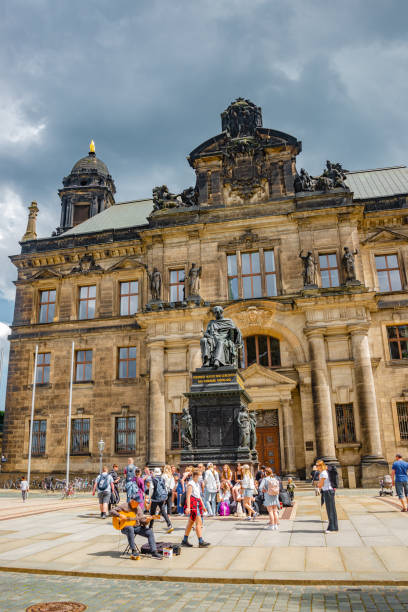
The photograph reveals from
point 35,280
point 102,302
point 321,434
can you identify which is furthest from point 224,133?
point 321,434

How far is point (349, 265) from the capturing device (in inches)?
1109

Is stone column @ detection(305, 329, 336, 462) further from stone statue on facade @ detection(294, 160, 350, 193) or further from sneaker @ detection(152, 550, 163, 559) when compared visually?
sneaker @ detection(152, 550, 163, 559)

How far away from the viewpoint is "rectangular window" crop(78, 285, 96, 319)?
34.2 metres

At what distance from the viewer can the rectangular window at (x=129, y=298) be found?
33281mm

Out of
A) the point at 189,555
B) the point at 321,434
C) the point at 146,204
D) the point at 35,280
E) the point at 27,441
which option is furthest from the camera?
the point at 146,204

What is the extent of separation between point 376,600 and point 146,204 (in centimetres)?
3822

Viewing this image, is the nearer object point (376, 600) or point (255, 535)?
point (376, 600)

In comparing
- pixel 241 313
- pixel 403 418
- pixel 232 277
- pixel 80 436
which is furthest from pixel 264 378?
pixel 80 436

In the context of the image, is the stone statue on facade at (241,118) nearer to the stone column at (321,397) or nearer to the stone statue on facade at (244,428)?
the stone column at (321,397)

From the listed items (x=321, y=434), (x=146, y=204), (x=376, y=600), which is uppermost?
(x=146, y=204)

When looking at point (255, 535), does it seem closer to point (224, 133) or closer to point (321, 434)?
point (321, 434)

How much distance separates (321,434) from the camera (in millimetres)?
25781

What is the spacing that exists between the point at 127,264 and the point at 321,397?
51.6 feet

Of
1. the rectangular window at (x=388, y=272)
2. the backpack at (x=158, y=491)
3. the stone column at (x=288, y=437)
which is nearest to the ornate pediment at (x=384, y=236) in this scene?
the rectangular window at (x=388, y=272)
